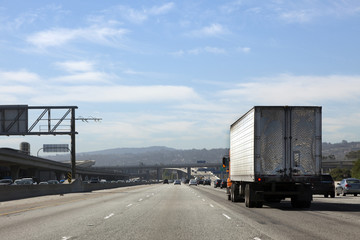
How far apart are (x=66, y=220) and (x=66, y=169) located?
11583cm

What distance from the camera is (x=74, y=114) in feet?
188

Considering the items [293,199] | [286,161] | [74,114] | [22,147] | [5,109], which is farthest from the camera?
[22,147]

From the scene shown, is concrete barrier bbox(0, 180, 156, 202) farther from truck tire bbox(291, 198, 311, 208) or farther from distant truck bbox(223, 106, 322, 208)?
distant truck bbox(223, 106, 322, 208)

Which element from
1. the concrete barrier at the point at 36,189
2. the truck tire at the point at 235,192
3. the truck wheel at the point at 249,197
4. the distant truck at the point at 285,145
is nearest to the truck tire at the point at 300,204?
the distant truck at the point at 285,145

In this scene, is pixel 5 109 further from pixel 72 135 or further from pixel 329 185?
pixel 329 185

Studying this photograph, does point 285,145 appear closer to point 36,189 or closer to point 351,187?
point 351,187

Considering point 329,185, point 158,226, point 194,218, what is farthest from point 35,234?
point 329,185

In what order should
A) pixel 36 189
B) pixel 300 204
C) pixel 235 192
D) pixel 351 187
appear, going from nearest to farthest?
pixel 300 204
pixel 235 192
pixel 351 187
pixel 36 189

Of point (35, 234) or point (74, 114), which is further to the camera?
point (74, 114)

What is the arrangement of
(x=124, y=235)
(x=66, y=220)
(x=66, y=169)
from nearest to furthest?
(x=124, y=235), (x=66, y=220), (x=66, y=169)

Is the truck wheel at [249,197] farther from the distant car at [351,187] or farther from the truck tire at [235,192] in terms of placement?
the distant car at [351,187]

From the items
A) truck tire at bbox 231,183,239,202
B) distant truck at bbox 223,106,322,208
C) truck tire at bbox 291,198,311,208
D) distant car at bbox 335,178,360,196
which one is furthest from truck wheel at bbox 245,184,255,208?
distant car at bbox 335,178,360,196

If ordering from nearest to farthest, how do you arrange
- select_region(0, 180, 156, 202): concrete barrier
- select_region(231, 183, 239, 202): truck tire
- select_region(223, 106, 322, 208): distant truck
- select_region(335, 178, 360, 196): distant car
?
select_region(223, 106, 322, 208): distant truck < select_region(231, 183, 239, 202): truck tire < select_region(0, 180, 156, 202): concrete barrier < select_region(335, 178, 360, 196): distant car

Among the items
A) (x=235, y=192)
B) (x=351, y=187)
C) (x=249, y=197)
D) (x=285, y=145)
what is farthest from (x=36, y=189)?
(x=285, y=145)
